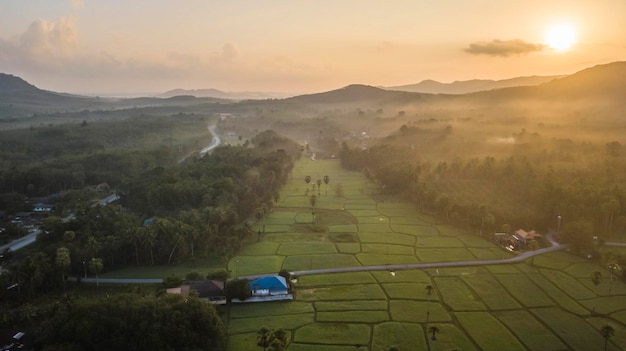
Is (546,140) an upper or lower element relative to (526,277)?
upper

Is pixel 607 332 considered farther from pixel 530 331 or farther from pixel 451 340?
pixel 451 340

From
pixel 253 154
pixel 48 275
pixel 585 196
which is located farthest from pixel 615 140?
pixel 48 275

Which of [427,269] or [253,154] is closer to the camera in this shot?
[427,269]

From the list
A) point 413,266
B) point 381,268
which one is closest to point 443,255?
point 413,266

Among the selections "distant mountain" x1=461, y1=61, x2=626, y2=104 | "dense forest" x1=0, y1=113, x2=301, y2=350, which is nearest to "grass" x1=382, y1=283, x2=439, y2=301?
"dense forest" x1=0, y1=113, x2=301, y2=350

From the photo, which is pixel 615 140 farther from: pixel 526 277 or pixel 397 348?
pixel 397 348

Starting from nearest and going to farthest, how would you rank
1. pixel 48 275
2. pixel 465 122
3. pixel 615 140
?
pixel 48 275 → pixel 615 140 → pixel 465 122

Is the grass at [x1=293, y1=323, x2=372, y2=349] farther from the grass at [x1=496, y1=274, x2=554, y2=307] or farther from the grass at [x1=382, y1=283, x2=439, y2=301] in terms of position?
the grass at [x1=496, y1=274, x2=554, y2=307]
